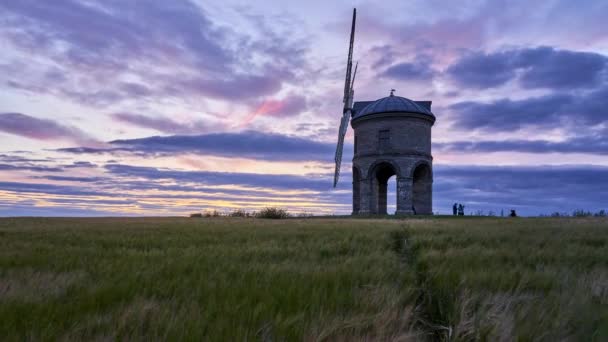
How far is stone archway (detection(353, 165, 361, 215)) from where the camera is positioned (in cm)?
3088

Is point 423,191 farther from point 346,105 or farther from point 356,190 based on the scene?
point 346,105

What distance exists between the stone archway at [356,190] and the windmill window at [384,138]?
3.23 meters

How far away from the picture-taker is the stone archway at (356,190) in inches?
1216

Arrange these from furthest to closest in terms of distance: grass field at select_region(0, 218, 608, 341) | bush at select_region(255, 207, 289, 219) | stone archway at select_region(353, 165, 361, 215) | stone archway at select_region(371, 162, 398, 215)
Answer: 1. stone archway at select_region(371, 162, 398, 215)
2. stone archway at select_region(353, 165, 361, 215)
3. bush at select_region(255, 207, 289, 219)
4. grass field at select_region(0, 218, 608, 341)

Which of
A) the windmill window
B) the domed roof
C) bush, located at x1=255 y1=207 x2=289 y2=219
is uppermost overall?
the domed roof

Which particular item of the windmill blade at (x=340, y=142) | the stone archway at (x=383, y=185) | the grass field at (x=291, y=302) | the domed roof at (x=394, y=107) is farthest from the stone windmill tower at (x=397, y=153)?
the grass field at (x=291, y=302)

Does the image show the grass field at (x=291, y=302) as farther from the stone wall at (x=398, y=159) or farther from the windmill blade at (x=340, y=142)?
the windmill blade at (x=340, y=142)

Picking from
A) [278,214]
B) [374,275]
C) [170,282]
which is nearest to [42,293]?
[170,282]

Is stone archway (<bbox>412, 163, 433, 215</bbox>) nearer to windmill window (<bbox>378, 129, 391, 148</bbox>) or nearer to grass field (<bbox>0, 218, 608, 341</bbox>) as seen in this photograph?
windmill window (<bbox>378, 129, 391, 148</bbox>)

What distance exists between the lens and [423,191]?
30344 mm

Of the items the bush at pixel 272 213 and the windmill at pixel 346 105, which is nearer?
the bush at pixel 272 213

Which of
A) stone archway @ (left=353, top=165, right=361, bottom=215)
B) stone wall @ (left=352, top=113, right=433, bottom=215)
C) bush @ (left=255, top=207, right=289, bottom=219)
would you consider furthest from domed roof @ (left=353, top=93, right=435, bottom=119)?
bush @ (left=255, top=207, right=289, bottom=219)

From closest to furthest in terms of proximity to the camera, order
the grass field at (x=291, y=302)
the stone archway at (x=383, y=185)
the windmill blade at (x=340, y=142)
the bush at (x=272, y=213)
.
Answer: the grass field at (x=291, y=302)
the bush at (x=272, y=213)
the stone archway at (x=383, y=185)
the windmill blade at (x=340, y=142)

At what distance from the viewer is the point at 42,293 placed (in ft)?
7.00
